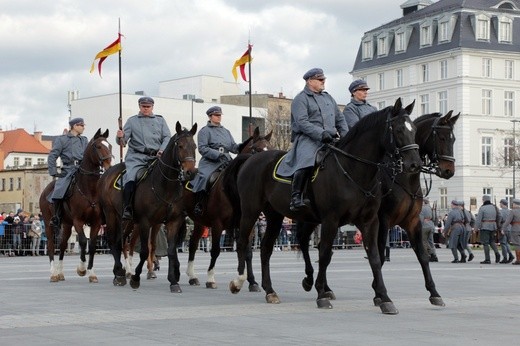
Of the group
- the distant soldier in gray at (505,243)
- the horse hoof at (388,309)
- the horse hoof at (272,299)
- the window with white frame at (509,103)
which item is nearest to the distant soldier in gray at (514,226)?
the distant soldier in gray at (505,243)

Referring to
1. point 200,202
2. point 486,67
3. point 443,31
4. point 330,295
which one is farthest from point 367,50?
point 330,295

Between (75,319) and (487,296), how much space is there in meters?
6.85

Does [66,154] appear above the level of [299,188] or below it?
above

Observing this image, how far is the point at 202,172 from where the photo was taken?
19.0 m

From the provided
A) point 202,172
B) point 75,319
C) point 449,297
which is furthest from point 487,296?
point 75,319

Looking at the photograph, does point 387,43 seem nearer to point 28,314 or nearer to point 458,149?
point 458,149

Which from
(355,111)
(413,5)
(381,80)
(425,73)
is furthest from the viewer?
(413,5)

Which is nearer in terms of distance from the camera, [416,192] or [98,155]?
[416,192]

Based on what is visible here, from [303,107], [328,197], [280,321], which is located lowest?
[280,321]

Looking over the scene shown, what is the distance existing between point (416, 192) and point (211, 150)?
14.0 feet

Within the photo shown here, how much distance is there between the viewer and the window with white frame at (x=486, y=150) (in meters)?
97.9

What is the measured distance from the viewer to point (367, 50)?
355 feet

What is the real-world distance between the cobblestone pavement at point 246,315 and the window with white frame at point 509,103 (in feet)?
267

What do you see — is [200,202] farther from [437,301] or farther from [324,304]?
[437,301]
